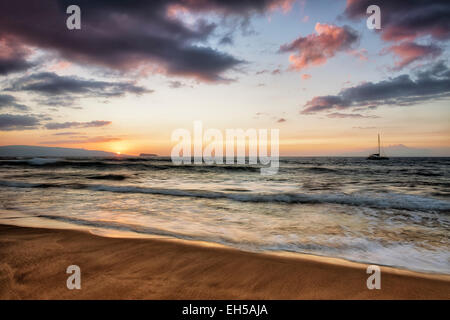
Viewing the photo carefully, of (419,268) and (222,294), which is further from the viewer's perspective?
(419,268)

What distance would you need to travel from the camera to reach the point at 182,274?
2.78 metres

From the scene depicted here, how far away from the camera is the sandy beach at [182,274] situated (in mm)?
2369

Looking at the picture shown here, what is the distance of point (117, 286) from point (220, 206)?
5.29m

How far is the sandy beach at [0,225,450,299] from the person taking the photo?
237 centimetres

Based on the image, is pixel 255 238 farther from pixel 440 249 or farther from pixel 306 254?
pixel 440 249

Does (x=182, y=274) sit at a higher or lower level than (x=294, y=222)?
higher

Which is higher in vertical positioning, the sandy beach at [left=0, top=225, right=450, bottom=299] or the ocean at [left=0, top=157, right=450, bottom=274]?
the sandy beach at [left=0, top=225, right=450, bottom=299]

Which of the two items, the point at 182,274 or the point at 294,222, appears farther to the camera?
the point at 294,222

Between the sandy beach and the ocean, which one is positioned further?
the ocean

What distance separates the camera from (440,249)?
395cm

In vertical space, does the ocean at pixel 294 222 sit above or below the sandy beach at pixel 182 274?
below

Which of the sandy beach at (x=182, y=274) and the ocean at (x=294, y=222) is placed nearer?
the sandy beach at (x=182, y=274)
